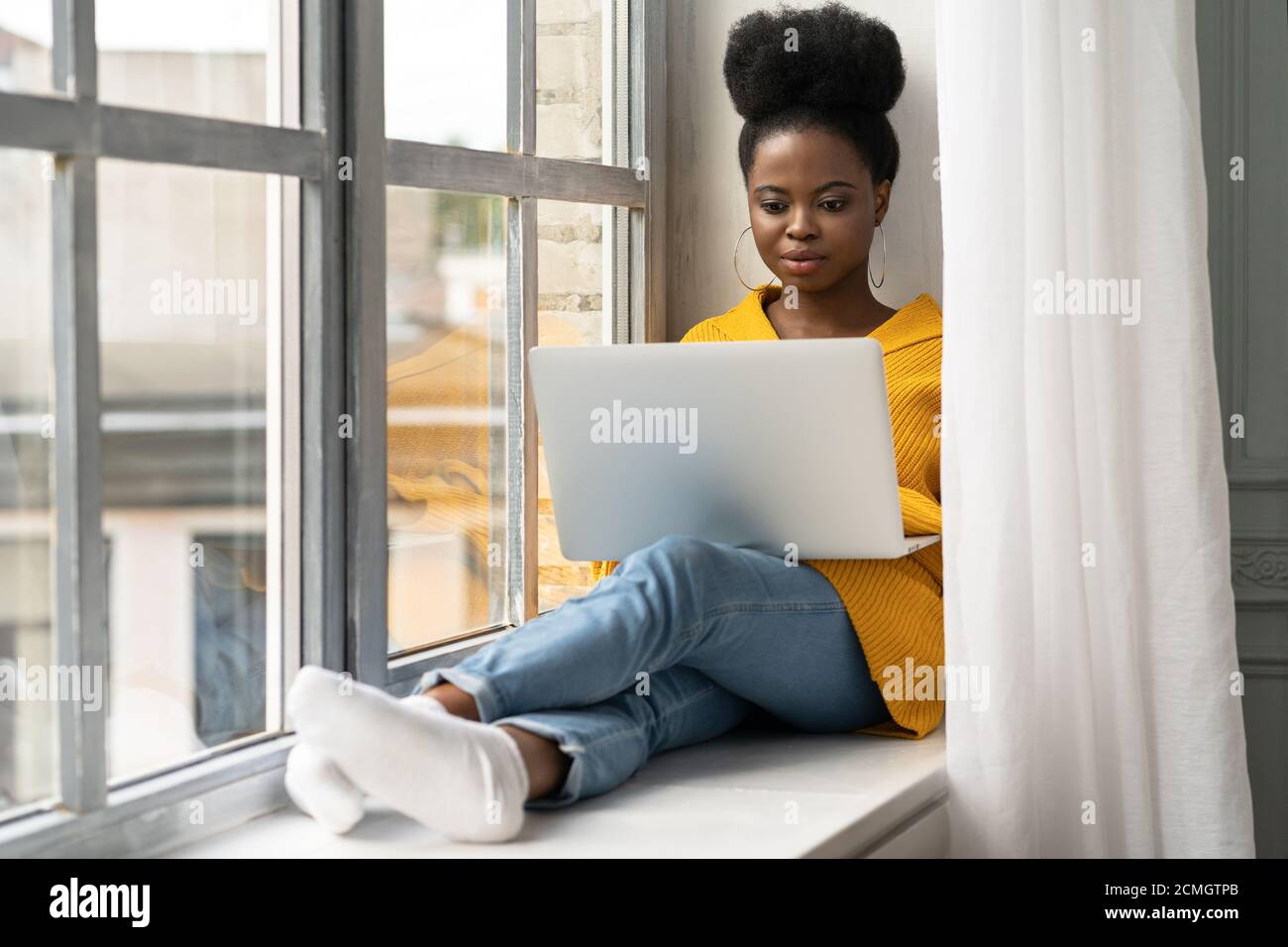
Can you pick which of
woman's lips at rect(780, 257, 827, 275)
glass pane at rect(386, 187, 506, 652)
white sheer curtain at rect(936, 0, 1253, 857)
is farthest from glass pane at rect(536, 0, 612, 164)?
white sheer curtain at rect(936, 0, 1253, 857)

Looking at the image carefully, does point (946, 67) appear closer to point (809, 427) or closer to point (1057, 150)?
point (1057, 150)

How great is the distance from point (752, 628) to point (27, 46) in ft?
2.91

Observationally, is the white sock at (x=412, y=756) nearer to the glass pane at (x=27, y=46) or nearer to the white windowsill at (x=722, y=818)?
the white windowsill at (x=722, y=818)

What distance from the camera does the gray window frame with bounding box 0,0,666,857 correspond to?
1.17 metres

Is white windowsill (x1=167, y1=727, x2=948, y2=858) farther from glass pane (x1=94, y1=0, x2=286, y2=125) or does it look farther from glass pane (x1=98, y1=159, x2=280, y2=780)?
glass pane (x1=94, y1=0, x2=286, y2=125)

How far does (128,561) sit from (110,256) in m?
0.28

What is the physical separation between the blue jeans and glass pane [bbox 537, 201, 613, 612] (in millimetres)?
403

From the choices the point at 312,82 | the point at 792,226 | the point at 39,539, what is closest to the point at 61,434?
the point at 39,539

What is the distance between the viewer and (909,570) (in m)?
1.62

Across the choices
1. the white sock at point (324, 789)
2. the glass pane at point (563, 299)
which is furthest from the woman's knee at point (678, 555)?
the glass pane at point (563, 299)

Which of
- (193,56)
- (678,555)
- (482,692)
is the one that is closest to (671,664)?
(678,555)

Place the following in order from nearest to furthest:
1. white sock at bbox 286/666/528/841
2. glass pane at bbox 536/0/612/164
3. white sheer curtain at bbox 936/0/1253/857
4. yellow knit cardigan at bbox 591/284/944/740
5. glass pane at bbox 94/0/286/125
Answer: white sock at bbox 286/666/528/841
glass pane at bbox 94/0/286/125
white sheer curtain at bbox 936/0/1253/857
yellow knit cardigan at bbox 591/284/944/740
glass pane at bbox 536/0/612/164

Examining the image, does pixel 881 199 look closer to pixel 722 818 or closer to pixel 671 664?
pixel 671 664

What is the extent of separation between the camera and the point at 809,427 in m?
1.46
